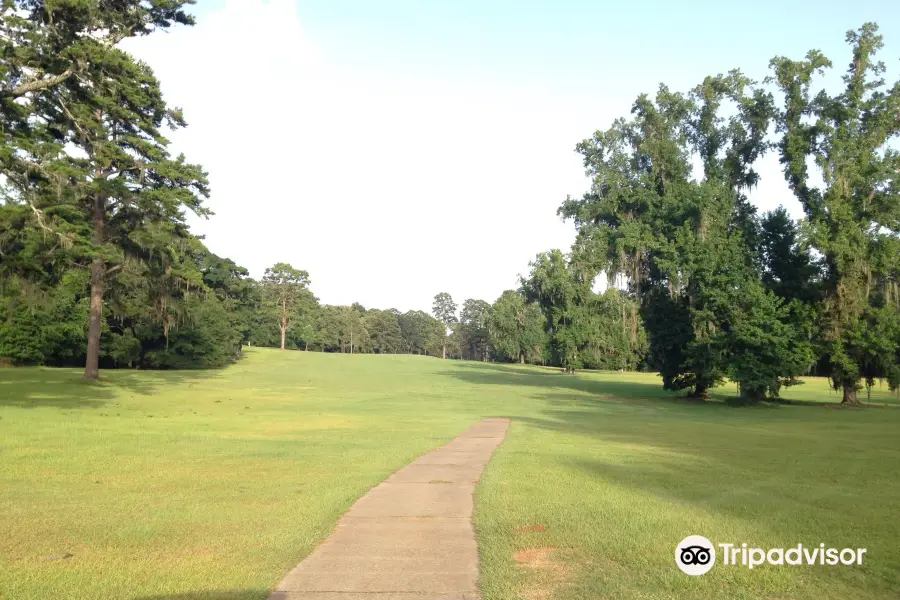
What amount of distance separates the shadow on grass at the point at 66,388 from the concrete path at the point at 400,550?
20176 millimetres

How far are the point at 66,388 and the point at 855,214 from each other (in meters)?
41.6

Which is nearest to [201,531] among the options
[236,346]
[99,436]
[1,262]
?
[99,436]

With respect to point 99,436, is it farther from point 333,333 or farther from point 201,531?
point 333,333

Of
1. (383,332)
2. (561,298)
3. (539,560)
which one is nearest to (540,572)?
(539,560)

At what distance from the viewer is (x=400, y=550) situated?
6.25 m

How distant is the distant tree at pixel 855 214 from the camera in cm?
3303

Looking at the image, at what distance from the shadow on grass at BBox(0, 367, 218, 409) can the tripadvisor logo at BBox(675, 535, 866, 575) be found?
947 inches

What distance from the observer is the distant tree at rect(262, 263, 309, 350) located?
116m

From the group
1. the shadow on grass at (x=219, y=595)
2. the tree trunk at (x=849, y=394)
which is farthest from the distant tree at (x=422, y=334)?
the shadow on grass at (x=219, y=595)

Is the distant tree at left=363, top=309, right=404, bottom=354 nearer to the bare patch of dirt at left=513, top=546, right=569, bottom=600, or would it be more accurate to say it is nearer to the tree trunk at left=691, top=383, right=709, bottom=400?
the tree trunk at left=691, top=383, right=709, bottom=400

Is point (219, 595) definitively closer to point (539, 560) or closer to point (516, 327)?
point (539, 560)

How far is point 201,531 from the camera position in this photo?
22.9 ft

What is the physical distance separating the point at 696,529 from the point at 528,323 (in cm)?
10648

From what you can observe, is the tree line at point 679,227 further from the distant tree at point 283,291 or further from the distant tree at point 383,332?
the distant tree at point 383,332
